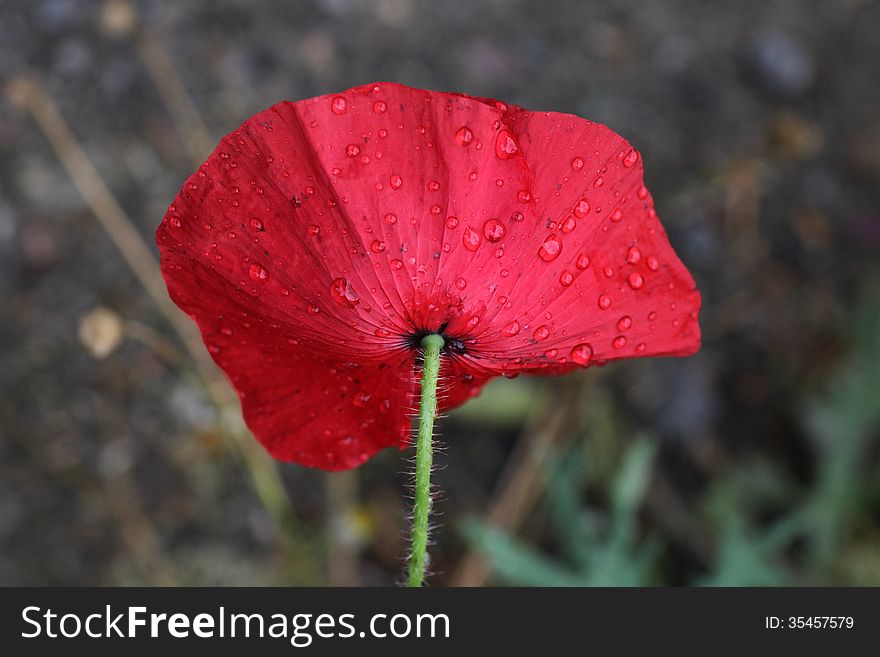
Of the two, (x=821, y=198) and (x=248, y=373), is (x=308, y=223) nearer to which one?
(x=248, y=373)

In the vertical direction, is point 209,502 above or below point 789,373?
below

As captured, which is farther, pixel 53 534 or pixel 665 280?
pixel 53 534

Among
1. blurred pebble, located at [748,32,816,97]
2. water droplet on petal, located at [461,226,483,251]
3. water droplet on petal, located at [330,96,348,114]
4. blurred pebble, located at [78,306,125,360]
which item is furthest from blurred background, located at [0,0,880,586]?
water droplet on petal, located at [330,96,348,114]

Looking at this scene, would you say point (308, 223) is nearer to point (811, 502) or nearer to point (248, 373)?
point (248, 373)

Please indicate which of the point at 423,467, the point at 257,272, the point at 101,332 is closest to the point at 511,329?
the point at 423,467

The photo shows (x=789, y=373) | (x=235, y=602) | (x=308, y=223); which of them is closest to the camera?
(x=308, y=223)

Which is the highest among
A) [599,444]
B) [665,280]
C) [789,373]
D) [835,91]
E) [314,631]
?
[835,91]

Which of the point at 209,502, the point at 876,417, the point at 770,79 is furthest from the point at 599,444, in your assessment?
the point at 770,79

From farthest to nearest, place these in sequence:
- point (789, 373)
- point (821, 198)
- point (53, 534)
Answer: point (821, 198) → point (789, 373) → point (53, 534)
